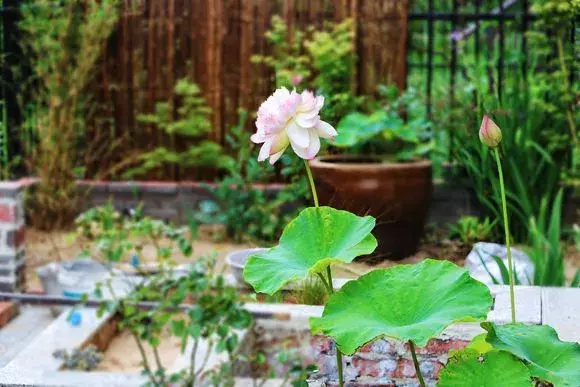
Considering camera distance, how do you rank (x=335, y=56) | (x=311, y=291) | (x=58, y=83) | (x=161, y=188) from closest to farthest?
(x=311, y=291) < (x=335, y=56) < (x=58, y=83) < (x=161, y=188)

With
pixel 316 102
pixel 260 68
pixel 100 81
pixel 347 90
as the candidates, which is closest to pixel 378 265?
pixel 316 102

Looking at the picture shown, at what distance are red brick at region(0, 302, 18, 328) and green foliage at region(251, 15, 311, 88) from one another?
2.07m

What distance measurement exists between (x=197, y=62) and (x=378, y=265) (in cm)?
387

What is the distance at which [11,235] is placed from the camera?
3787 millimetres

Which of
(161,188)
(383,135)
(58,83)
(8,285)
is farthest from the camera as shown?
(161,188)

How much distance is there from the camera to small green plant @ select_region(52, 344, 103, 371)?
10.3 feet

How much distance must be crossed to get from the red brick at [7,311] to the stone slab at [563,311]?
215 centimetres

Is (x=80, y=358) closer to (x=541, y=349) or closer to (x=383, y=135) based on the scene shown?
(x=383, y=135)

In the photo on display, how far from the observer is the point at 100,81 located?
554cm

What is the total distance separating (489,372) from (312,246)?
31 centimetres

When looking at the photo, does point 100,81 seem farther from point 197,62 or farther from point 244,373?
point 244,373

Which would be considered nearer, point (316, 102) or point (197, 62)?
point (316, 102)

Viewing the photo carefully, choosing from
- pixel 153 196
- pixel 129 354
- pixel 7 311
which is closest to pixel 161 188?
pixel 153 196

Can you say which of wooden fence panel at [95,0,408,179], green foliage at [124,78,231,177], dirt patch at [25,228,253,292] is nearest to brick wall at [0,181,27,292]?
dirt patch at [25,228,253,292]
